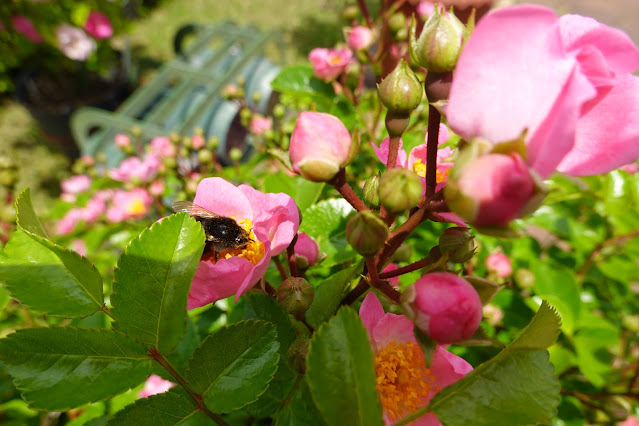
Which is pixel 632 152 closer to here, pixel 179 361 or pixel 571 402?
pixel 179 361

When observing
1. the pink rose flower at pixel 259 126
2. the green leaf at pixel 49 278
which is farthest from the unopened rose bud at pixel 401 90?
the pink rose flower at pixel 259 126

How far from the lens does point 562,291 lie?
928mm

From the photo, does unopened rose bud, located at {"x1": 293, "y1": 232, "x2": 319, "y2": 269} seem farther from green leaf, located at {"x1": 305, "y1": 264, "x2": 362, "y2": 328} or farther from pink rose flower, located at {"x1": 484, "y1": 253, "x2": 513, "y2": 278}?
pink rose flower, located at {"x1": 484, "y1": 253, "x2": 513, "y2": 278}

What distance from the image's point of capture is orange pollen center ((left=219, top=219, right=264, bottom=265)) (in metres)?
0.62

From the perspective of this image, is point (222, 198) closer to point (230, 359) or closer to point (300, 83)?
point (230, 359)

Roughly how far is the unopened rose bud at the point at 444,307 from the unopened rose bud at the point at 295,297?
0.13 metres

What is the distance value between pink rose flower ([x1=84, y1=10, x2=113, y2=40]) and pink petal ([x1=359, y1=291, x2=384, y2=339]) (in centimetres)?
341

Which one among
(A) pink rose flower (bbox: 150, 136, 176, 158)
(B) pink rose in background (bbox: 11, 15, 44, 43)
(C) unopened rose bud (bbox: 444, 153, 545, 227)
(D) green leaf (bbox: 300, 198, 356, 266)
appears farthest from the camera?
(B) pink rose in background (bbox: 11, 15, 44, 43)

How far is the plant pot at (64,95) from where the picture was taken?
9.94 feet

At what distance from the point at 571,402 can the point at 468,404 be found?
73 centimetres

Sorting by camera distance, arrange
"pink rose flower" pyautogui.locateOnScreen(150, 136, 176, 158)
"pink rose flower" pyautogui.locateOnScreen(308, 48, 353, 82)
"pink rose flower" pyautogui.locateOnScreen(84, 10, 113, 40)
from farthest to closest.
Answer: "pink rose flower" pyautogui.locateOnScreen(84, 10, 113, 40)
"pink rose flower" pyautogui.locateOnScreen(150, 136, 176, 158)
"pink rose flower" pyautogui.locateOnScreen(308, 48, 353, 82)

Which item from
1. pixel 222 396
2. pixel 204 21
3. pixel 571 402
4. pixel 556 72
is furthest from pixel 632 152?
pixel 204 21

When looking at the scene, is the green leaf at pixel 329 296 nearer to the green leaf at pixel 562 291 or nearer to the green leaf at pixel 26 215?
the green leaf at pixel 26 215

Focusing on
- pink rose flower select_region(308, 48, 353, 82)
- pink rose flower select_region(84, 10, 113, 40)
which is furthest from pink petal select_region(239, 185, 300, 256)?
pink rose flower select_region(84, 10, 113, 40)
